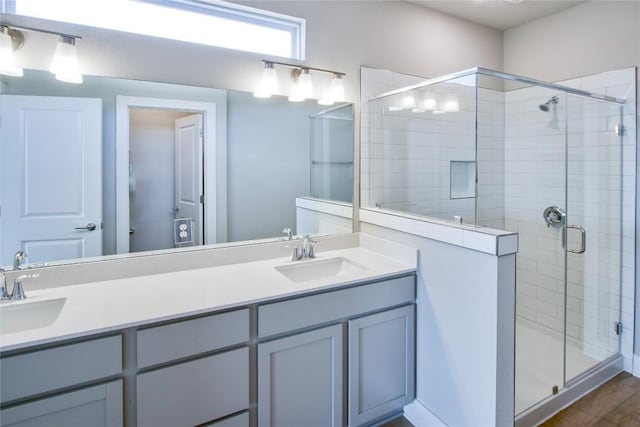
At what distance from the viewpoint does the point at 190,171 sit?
78.6 inches

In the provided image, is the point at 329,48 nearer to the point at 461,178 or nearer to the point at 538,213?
the point at 461,178

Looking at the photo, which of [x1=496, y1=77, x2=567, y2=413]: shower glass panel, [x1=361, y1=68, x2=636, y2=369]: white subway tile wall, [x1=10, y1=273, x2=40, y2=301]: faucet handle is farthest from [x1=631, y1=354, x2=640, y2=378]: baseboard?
[x1=10, y1=273, x2=40, y2=301]: faucet handle

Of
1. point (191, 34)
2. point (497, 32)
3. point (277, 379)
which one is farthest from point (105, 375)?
point (497, 32)

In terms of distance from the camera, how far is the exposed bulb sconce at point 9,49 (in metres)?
1.50

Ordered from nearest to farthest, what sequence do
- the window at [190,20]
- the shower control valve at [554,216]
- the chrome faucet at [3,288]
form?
the chrome faucet at [3,288]
the window at [190,20]
the shower control valve at [554,216]

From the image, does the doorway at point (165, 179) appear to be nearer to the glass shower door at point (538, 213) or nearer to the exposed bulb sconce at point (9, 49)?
the exposed bulb sconce at point (9, 49)

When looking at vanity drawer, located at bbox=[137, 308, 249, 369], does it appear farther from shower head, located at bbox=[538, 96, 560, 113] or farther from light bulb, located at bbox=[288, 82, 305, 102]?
shower head, located at bbox=[538, 96, 560, 113]

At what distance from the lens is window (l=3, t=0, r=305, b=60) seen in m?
1.71

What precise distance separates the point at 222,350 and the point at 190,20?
5.76 feet

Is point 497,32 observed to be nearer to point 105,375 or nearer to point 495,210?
point 495,210

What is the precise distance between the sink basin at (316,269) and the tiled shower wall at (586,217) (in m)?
1.32

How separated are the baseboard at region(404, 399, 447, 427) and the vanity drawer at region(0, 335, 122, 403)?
1544mm

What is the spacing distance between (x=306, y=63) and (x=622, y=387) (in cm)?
289

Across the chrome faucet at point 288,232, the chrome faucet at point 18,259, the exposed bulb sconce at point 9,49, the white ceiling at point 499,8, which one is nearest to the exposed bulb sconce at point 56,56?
the exposed bulb sconce at point 9,49
